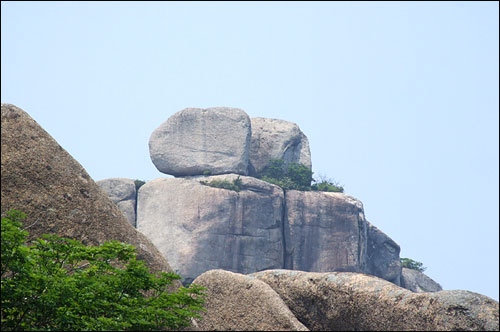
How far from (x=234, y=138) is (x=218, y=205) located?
820cm

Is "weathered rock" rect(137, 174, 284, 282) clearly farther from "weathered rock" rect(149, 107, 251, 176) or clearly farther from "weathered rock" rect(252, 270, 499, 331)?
"weathered rock" rect(252, 270, 499, 331)

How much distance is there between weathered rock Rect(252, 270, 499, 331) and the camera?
9.27 meters

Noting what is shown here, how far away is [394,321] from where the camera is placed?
990 centimetres

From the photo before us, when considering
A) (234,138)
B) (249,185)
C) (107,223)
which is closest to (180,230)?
(249,185)

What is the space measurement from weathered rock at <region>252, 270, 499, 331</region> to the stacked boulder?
36.7 metres

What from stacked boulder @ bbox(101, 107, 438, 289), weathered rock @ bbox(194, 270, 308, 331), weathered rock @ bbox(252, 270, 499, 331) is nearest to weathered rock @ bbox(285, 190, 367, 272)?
stacked boulder @ bbox(101, 107, 438, 289)

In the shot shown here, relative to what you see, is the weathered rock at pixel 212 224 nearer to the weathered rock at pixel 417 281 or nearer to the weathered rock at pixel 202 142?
the weathered rock at pixel 202 142

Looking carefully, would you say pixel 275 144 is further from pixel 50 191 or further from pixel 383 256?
pixel 50 191

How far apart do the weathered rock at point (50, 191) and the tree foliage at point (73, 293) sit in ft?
2.74

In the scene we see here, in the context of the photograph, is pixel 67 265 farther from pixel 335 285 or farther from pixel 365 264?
pixel 365 264

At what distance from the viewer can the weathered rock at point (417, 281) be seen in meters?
58.1

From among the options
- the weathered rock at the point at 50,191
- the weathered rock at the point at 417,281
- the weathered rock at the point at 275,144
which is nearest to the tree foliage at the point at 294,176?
the weathered rock at the point at 275,144

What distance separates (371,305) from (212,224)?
3876 cm

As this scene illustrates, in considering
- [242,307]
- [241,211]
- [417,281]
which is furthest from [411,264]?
[242,307]
